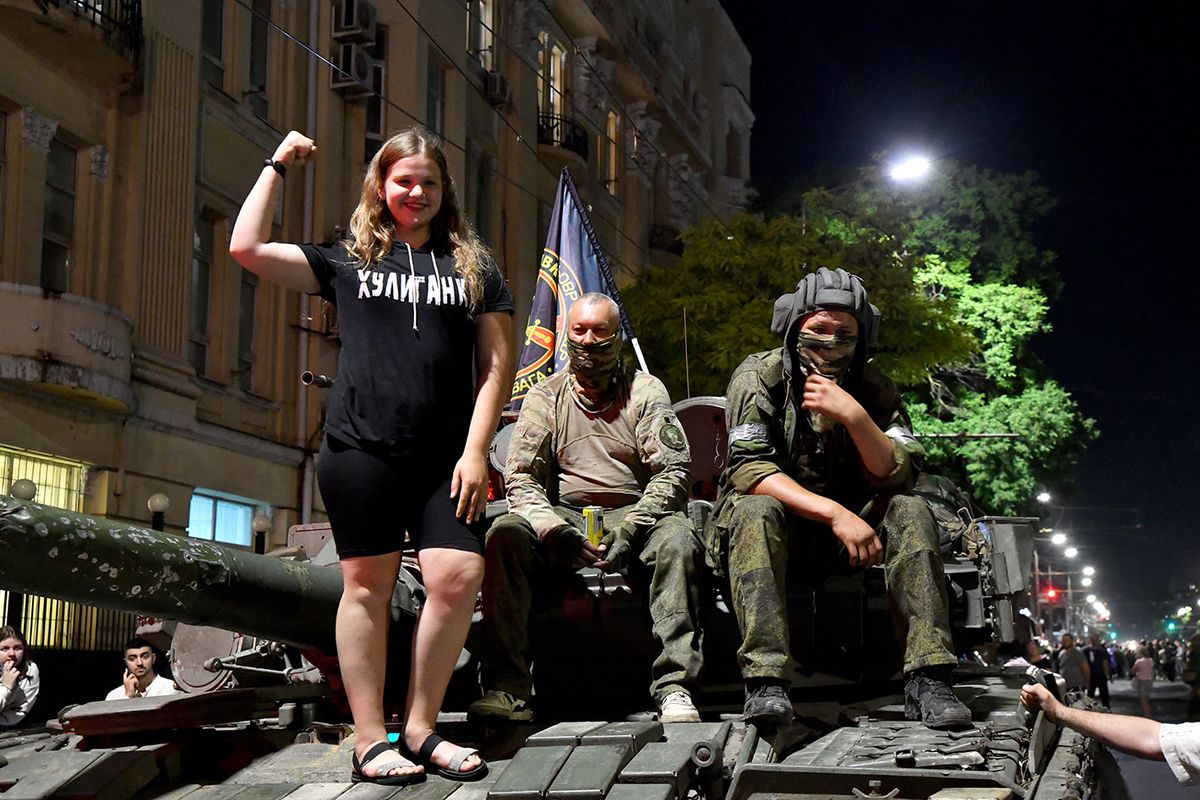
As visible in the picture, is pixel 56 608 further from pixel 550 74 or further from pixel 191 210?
pixel 550 74

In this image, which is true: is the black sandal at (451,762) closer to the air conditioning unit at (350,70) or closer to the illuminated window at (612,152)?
the air conditioning unit at (350,70)

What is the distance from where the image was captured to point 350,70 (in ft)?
64.1

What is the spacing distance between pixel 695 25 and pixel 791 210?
763 cm

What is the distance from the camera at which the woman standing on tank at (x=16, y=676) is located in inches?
370

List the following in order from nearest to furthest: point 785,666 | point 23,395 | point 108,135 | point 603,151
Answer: point 785,666 < point 23,395 < point 108,135 < point 603,151

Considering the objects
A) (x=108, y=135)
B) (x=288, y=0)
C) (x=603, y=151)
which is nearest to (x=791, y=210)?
(x=603, y=151)

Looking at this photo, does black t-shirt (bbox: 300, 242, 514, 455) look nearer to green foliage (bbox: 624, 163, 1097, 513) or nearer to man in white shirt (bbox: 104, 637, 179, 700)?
man in white shirt (bbox: 104, 637, 179, 700)

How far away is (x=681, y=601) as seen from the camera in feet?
16.3

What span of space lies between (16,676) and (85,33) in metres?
7.29

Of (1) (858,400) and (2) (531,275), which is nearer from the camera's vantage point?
(1) (858,400)

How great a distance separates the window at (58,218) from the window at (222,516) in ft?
10.4

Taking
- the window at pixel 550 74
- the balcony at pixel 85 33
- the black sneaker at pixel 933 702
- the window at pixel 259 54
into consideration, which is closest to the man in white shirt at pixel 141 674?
the black sneaker at pixel 933 702

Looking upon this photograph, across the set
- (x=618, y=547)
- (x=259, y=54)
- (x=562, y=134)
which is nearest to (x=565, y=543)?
(x=618, y=547)

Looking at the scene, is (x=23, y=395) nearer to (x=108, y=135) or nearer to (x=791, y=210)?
(x=108, y=135)
